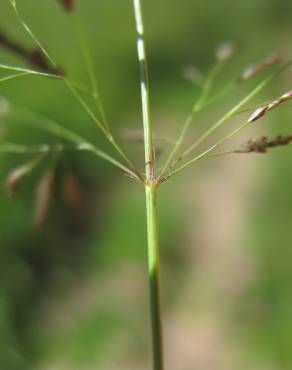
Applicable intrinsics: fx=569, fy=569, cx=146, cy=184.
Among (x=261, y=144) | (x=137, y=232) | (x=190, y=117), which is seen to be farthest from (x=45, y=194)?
(x=137, y=232)

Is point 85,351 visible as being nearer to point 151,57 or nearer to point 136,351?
point 136,351

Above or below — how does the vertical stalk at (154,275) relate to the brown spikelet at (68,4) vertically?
below

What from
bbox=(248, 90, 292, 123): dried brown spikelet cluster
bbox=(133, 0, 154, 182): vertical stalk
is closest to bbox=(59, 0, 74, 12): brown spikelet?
bbox=(133, 0, 154, 182): vertical stalk

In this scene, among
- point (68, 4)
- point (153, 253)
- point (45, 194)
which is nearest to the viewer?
point (153, 253)

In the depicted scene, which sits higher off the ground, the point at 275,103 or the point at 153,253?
the point at 275,103

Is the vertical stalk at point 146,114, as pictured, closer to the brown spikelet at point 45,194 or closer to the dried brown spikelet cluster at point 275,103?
the dried brown spikelet cluster at point 275,103

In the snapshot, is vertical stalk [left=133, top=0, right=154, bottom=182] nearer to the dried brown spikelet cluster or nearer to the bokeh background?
the dried brown spikelet cluster

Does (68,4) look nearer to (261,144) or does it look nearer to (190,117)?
(190,117)

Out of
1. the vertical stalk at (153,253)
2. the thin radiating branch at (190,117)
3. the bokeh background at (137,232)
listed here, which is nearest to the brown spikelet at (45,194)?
the thin radiating branch at (190,117)
